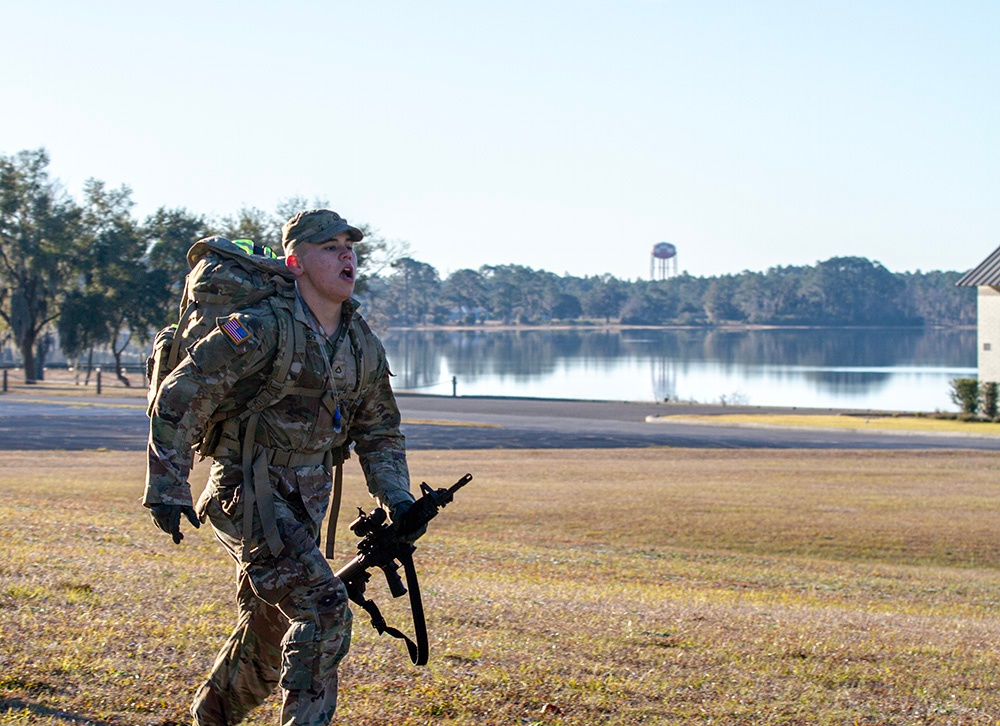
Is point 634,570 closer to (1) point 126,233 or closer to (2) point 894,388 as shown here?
(1) point 126,233

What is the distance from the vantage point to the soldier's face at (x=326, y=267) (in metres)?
4.77

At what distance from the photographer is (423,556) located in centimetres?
1138

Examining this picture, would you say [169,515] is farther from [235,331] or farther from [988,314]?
[988,314]

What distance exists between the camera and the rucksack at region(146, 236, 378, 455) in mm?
4586

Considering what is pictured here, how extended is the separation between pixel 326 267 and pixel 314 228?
17 centimetres

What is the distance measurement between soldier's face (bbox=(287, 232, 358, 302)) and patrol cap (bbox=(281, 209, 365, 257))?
24mm

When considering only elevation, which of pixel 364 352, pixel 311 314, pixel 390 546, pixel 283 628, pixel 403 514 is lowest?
pixel 283 628

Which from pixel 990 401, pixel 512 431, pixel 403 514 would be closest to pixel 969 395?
pixel 990 401

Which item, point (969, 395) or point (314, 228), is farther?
point (969, 395)

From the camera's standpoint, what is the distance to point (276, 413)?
4629 millimetres

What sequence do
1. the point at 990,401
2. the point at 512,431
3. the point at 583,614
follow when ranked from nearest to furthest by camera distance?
the point at 583,614, the point at 512,431, the point at 990,401

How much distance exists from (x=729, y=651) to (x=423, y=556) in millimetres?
4830

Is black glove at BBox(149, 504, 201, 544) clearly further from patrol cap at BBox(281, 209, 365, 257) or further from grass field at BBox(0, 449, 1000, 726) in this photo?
grass field at BBox(0, 449, 1000, 726)

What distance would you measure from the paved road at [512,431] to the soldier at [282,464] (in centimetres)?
2120
